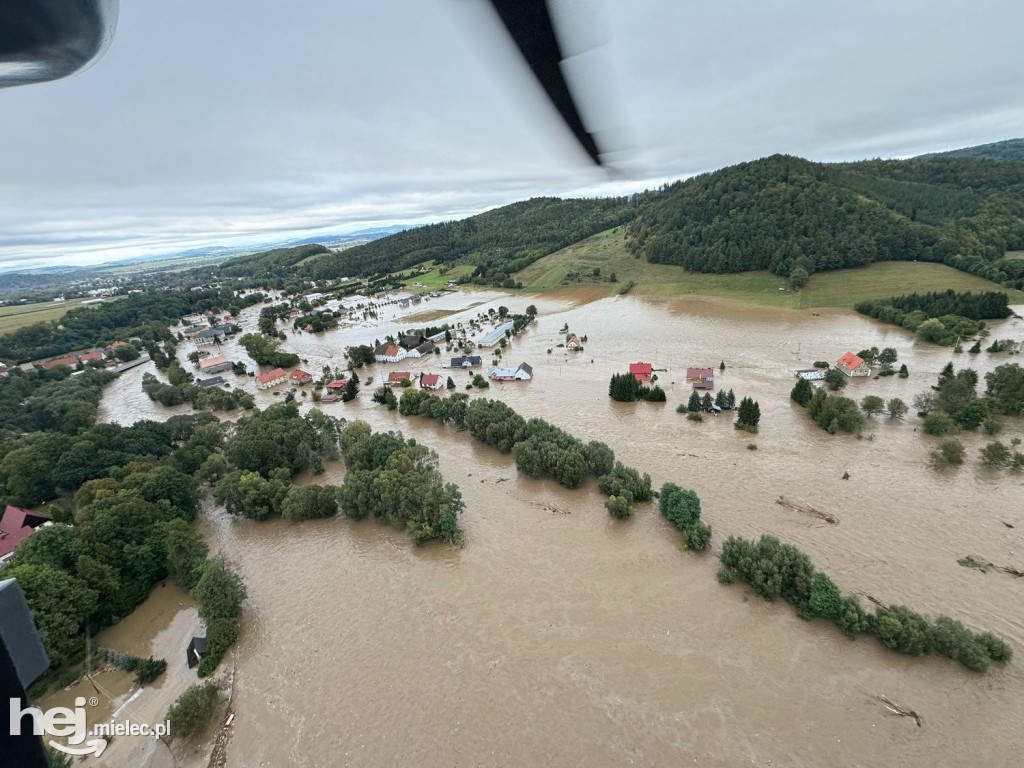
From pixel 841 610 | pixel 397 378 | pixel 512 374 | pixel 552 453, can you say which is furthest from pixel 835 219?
pixel 841 610

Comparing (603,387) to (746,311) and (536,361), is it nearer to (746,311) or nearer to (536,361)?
(536,361)

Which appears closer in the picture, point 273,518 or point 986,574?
point 986,574

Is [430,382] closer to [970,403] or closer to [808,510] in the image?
[808,510]

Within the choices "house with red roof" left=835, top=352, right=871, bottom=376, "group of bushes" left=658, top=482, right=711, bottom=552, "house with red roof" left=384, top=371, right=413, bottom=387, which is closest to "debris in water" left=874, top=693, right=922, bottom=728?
"group of bushes" left=658, top=482, right=711, bottom=552

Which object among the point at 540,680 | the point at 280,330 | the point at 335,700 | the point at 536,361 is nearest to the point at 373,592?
the point at 335,700

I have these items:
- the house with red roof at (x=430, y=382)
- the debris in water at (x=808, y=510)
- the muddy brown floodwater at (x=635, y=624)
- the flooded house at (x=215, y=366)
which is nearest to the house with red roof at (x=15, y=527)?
the muddy brown floodwater at (x=635, y=624)
